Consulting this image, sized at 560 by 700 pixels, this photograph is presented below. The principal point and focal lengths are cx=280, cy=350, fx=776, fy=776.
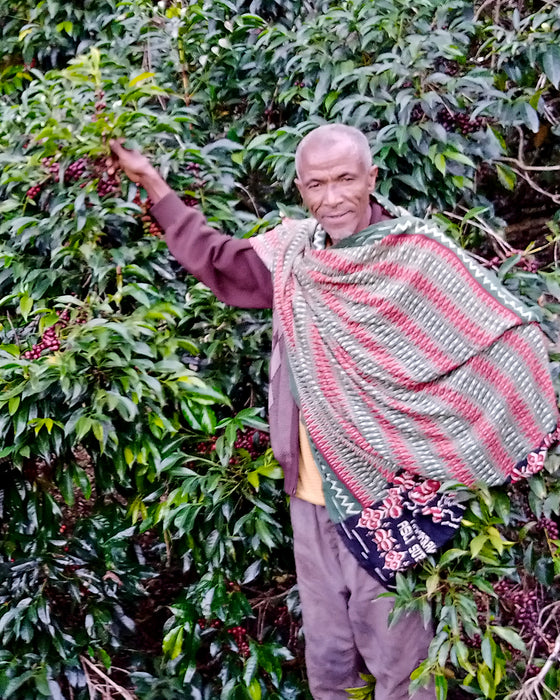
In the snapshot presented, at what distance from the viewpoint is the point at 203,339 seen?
6.95ft

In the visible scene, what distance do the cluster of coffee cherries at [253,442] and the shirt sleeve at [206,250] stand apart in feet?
1.39

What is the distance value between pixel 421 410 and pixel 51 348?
0.87m

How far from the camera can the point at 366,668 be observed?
1.90 metres

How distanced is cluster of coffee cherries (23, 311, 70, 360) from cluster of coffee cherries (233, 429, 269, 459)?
1.73ft

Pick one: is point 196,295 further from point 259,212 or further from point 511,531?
point 511,531

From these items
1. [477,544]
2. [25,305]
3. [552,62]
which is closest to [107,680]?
[25,305]

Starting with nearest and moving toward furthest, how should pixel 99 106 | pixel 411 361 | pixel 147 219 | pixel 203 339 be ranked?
pixel 411 361 < pixel 99 106 < pixel 147 219 < pixel 203 339

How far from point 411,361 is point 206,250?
0.54m

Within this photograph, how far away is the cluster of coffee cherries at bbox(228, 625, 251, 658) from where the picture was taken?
2.15 metres

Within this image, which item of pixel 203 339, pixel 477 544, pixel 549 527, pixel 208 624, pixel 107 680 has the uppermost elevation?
pixel 203 339

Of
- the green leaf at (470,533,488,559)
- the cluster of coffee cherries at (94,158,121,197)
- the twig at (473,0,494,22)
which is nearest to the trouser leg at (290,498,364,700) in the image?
the green leaf at (470,533,488,559)

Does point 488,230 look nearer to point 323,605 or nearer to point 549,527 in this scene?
point 549,527

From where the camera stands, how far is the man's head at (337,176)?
5.21 feet

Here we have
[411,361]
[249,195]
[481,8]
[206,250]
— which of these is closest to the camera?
[411,361]
